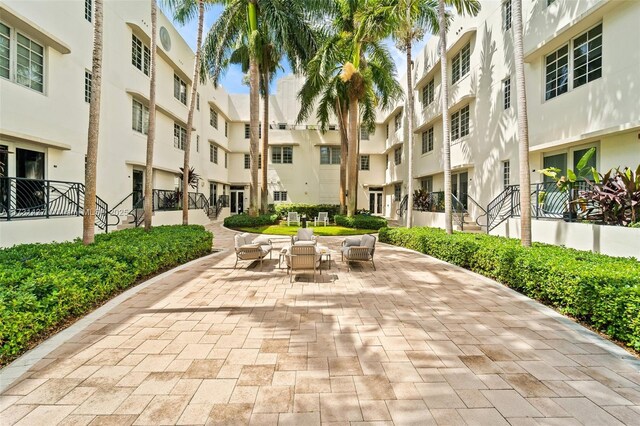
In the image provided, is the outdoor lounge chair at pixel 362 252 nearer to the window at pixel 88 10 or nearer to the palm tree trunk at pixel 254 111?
the palm tree trunk at pixel 254 111

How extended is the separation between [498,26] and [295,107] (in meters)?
20.3

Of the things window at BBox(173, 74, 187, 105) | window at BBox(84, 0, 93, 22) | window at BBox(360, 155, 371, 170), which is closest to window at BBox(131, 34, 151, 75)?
window at BBox(84, 0, 93, 22)

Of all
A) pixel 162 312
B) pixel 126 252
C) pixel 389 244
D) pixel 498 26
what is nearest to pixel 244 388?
pixel 162 312

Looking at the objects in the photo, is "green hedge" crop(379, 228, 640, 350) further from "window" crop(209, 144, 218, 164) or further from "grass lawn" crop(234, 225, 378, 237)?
"window" crop(209, 144, 218, 164)

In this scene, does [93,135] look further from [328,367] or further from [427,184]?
[427,184]

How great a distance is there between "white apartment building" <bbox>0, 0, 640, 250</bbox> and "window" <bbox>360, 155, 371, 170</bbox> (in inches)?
259

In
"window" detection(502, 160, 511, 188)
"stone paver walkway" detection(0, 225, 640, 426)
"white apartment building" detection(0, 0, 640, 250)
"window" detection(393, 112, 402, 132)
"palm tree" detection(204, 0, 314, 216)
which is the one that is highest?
"palm tree" detection(204, 0, 314, 216)

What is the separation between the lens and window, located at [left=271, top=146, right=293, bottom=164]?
2967cm

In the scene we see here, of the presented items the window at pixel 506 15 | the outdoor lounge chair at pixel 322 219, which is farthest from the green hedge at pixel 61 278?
the window at pixel 506 15

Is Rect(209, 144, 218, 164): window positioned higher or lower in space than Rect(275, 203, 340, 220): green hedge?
higher

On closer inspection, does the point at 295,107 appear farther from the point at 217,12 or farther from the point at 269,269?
the point at 269,269

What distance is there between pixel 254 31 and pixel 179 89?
687 centimetres

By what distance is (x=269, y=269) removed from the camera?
846cm

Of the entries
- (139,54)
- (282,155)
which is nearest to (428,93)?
(282,155)
